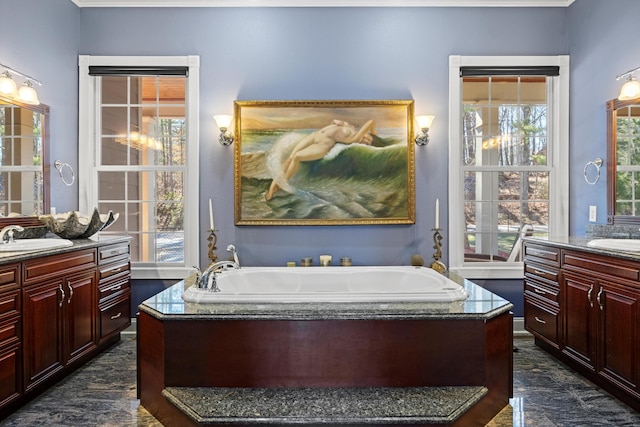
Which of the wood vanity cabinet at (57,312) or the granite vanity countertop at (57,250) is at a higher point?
the granite vanity countertop at (57,250)

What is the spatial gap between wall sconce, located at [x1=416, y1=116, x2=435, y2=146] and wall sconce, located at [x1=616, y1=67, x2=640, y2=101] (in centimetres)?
127

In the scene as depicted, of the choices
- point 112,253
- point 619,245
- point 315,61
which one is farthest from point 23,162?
point 619,245

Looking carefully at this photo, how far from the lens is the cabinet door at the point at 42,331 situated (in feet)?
7.32

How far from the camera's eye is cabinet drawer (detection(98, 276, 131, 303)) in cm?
292

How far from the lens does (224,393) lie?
1.90 metres

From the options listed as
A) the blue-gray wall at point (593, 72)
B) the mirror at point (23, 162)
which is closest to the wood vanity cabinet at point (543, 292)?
the blue-gray wall at point (593, 72)

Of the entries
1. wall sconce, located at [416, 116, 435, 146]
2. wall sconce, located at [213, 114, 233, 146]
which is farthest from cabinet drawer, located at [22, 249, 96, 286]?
wall sconce, located at [416, 116, 435, 146]

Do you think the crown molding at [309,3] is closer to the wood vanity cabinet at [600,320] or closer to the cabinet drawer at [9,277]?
→ the wood vanity cabinet at [600,320]

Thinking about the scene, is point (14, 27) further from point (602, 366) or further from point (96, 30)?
point (602, 366)

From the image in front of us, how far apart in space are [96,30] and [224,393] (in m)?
3.22

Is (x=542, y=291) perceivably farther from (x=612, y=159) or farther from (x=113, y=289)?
(x=113, y=289)

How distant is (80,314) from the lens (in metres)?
2.70

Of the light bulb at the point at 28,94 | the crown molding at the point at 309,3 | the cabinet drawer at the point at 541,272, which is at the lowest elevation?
the cabinet drawer at the point at 541,272

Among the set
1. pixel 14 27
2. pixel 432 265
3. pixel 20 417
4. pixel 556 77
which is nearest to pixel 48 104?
pixel 14 27
